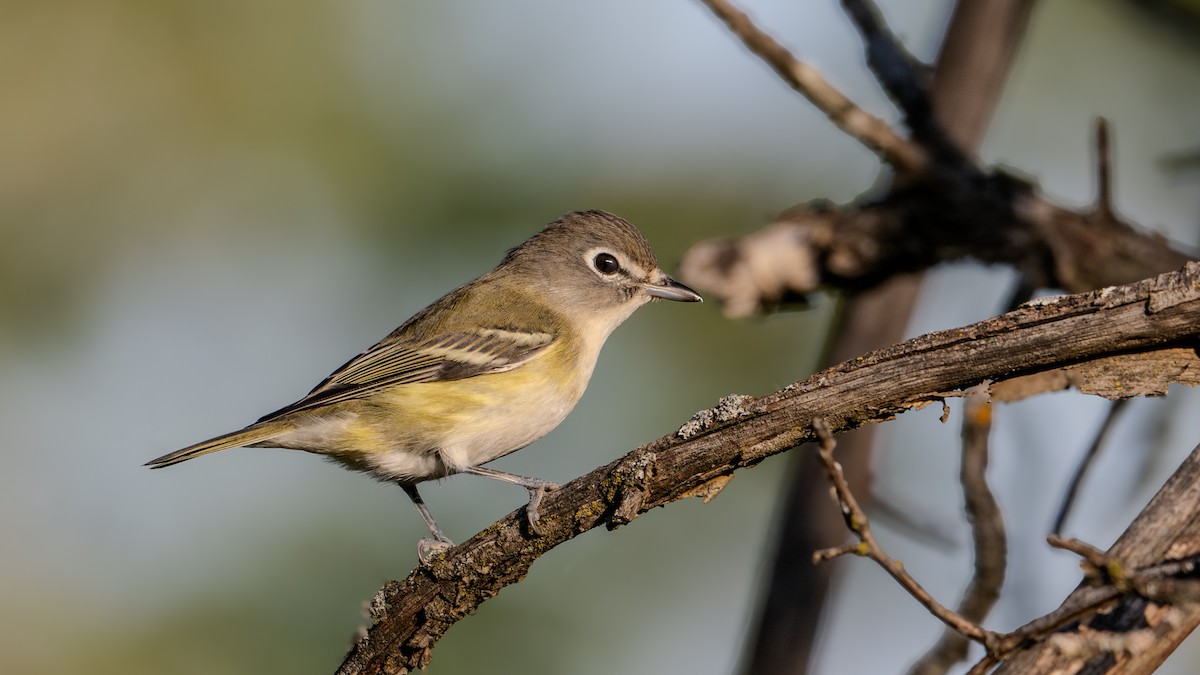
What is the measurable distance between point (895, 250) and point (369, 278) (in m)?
3.50

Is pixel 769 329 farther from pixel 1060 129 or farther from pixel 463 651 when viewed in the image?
→ pixel 463 651

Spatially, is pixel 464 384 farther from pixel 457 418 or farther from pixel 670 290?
pixel 670 290

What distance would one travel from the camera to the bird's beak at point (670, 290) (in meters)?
5.11

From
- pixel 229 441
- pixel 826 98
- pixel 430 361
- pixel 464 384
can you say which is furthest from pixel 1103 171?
pixel 229 441

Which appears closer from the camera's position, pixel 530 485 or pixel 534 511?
pixel 534 511

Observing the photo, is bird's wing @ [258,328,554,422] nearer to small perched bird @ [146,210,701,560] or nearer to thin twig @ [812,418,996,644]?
small perched bird @ [146,210,701,560]

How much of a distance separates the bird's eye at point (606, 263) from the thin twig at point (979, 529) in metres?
2.17

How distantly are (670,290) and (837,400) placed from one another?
2.83 m

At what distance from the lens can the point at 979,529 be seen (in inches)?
147

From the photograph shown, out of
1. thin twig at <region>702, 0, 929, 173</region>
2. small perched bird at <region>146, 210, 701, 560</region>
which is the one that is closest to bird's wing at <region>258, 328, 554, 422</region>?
small perched bird at <region>146, 210, 701, 560</region>

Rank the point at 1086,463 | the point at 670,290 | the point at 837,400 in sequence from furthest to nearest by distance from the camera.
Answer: the point at 670,290 < the point at 1086,463 < the point at 837,400

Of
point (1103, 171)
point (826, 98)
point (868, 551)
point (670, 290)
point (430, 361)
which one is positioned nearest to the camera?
point (868, 551)

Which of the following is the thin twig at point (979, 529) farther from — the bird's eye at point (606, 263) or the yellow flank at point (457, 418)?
the bird's eye at point (606, 263)

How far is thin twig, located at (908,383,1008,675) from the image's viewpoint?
12.1 ft
